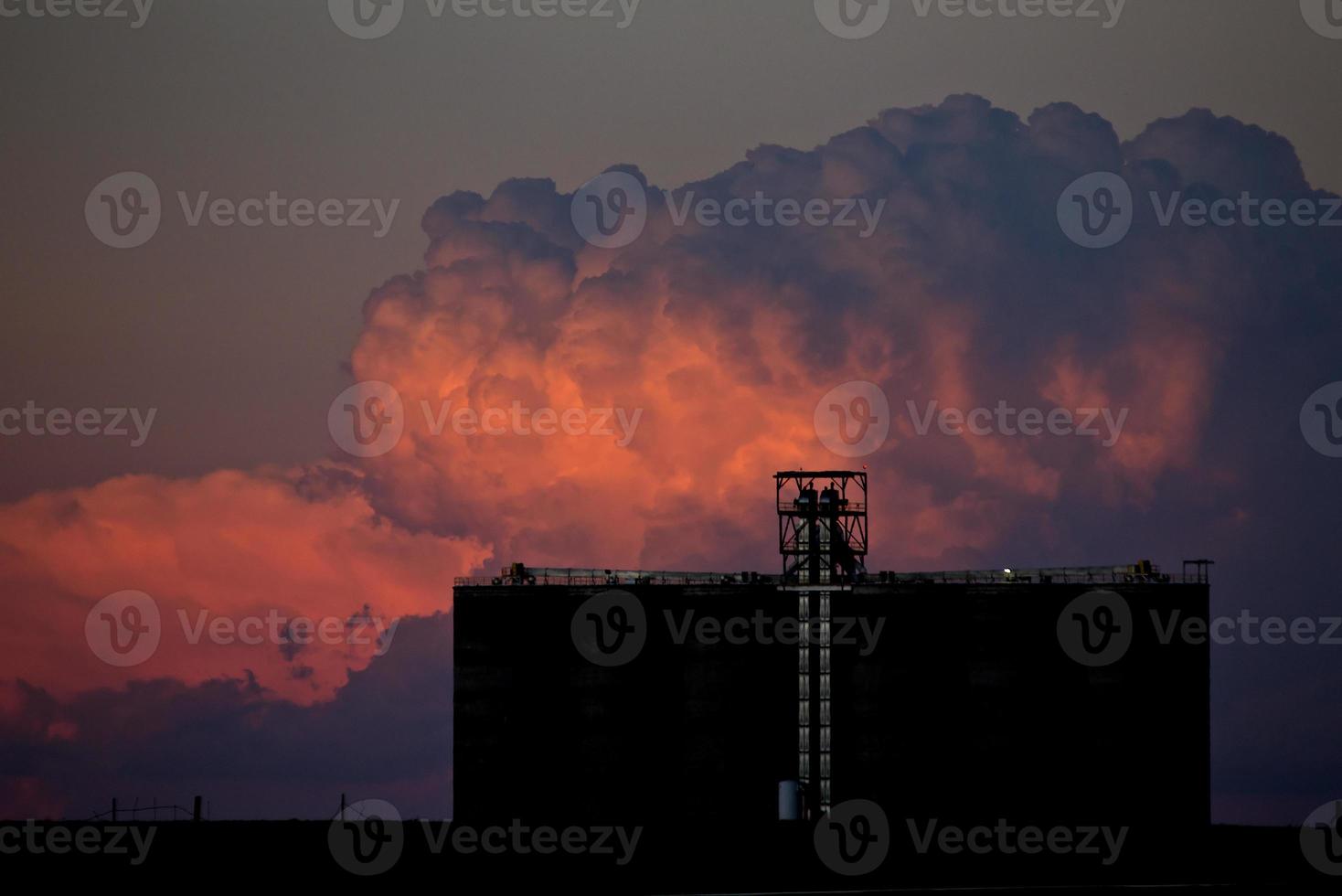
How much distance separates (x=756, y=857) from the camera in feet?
264

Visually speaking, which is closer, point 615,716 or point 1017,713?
point 1017,713

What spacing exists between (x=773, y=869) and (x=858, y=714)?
827cm

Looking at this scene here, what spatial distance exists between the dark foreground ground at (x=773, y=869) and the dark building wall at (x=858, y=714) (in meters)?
1.67

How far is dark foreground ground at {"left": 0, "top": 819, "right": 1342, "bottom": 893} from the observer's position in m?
78.9

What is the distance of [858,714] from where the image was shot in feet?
271

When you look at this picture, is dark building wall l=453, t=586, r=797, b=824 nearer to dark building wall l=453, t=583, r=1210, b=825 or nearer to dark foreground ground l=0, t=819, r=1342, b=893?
dark building wall l=453, t=583, r=1210, b=825

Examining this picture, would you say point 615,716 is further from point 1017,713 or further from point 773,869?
point 1017,713

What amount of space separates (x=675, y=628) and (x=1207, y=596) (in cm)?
2535

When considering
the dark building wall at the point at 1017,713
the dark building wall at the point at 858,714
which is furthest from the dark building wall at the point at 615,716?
the dark building wall at the point at 1017,713

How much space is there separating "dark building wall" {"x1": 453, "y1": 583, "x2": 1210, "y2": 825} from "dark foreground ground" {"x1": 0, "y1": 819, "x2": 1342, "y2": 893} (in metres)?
1.67

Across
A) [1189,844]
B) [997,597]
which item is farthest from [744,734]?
[1189,844]

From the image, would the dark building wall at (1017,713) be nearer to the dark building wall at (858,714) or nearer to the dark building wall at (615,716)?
the dark building wall at (858,714)

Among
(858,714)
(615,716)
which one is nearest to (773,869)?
(858,714)

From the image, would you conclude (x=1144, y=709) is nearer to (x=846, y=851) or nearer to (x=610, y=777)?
(x=846, y=851)
